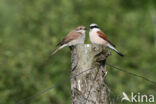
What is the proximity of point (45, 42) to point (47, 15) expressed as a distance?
1409 millimetres

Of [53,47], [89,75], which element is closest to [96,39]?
[89,75]

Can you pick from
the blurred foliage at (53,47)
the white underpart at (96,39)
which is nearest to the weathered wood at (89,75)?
the white underpart at (96,39)

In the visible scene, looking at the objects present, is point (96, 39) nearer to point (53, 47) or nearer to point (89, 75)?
point (89, 75)

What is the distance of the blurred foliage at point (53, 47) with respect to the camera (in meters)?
8.95

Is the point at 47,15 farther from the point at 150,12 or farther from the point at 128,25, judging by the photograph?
the point at 150,12

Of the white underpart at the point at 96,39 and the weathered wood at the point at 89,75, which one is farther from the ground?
the white underpart at the point at 96,39

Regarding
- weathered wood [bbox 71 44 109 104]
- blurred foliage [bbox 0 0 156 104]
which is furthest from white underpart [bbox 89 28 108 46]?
weathered wood [bbox 71 44 109 104]

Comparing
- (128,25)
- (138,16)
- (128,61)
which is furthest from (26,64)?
(138,16)

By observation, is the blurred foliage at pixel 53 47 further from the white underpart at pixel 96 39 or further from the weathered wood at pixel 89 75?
the weathered wood at pixel 89 75

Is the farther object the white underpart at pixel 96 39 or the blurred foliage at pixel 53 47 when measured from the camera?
the blurred foliage at pixel 53 47

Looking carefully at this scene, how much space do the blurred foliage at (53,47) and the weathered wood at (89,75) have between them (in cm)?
280

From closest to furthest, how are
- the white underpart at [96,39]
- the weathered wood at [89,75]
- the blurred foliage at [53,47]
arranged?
the weathered wood at [89,75]
the white underpart at [96,39]
the blurred foliage at [53,47]

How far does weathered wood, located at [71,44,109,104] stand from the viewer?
4.56 metres

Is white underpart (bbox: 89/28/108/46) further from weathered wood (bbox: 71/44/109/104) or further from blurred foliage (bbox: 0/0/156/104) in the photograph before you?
weathered wood (bbox: 71/44/109/104)
